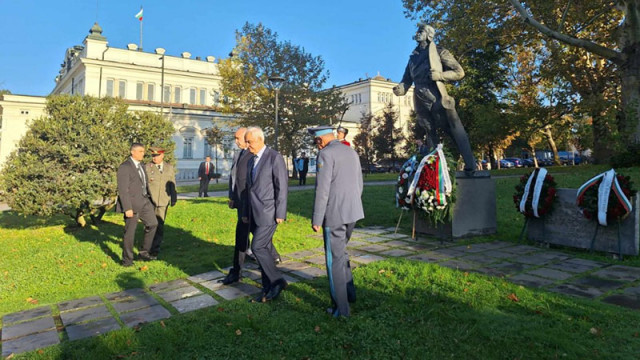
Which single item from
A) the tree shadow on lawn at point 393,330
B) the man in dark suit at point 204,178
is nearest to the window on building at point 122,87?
the man in dark suit at point 204,178

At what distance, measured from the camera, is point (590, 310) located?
3.56 meters

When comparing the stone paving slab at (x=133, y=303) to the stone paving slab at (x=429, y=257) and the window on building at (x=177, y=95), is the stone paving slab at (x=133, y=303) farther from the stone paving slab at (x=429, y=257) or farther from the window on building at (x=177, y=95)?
the window on building at (x=177, y=95)

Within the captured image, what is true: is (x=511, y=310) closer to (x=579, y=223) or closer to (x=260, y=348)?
(x=260, y=348)

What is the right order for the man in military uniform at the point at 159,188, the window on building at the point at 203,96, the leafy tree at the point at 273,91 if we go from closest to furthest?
1. the man in military uniform at the point at 159,188
2. the leafy tree at the point at 273,91
3. the window on building at the point at 203,96

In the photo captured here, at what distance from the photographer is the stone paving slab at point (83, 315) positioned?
3.85 metres

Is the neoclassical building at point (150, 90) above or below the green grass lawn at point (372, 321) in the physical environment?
above

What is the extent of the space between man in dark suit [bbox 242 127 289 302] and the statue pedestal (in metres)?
3.76

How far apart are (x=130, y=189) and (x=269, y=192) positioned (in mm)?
3175

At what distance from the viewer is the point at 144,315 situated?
12.9ft

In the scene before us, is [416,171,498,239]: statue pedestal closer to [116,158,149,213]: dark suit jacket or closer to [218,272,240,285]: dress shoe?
[218,272,240,285]: dress shoe

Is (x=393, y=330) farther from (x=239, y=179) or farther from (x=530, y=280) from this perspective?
(x=239, y=179)

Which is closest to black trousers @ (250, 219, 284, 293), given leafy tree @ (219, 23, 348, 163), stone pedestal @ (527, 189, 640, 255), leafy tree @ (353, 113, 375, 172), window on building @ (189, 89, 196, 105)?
stone pedestal @ (527, 189, 640, 255)

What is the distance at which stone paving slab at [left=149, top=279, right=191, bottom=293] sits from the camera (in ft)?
15.8

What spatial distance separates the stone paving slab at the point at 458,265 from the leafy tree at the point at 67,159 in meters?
7.49
